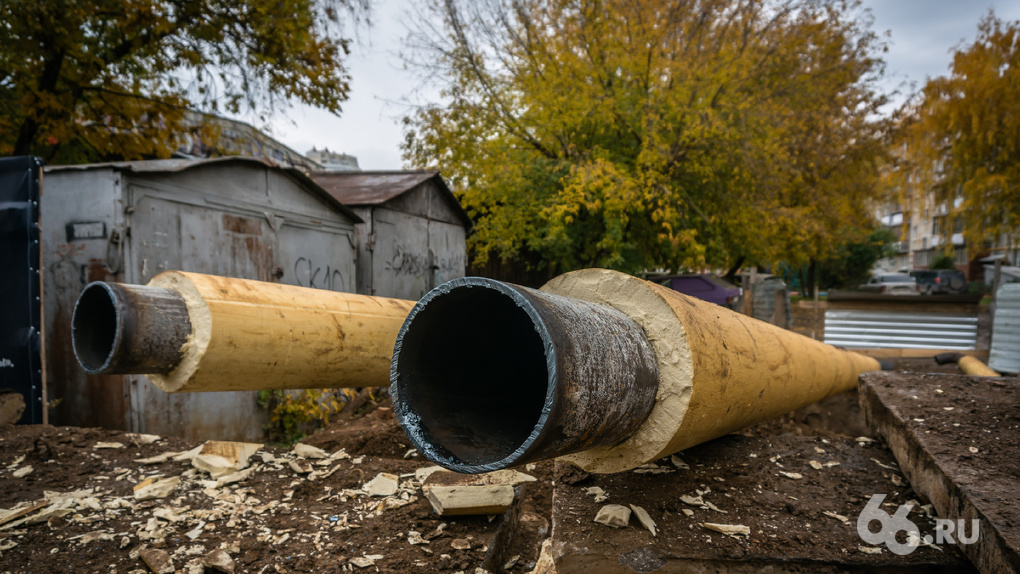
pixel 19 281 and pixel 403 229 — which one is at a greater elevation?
pixel 403 229

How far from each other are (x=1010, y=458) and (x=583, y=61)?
8.66 meters

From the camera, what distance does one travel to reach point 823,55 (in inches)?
563

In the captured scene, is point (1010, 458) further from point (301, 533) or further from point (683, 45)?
point (683, 45)

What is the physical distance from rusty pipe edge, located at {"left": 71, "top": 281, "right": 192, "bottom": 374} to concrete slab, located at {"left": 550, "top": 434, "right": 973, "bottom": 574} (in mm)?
1629

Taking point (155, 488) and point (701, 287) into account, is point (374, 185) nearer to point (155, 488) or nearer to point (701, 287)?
point (155, 488)

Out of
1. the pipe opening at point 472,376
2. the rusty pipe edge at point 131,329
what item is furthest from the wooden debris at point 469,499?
the rusty pipe edge at point 131,329

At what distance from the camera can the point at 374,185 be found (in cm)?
915

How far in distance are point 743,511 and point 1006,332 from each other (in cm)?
804

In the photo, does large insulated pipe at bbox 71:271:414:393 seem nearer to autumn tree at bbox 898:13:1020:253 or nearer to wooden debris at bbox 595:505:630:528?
wooden debris at bbox 595:505:630:528

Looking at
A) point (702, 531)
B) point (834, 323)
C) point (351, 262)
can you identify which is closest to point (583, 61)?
point (351, 262)

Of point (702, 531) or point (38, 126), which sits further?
point (38, 126)

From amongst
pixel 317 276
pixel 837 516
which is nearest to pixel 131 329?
pixel 837 516

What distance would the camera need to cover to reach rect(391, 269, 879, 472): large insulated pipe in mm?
1381

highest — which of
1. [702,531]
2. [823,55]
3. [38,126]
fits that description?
[823,55]
